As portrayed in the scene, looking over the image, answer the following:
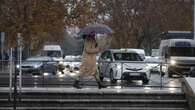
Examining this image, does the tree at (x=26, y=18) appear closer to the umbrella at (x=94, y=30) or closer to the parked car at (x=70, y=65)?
the umbrella at (x=94, y=30)

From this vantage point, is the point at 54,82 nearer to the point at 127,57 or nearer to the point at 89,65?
the point at 89,65

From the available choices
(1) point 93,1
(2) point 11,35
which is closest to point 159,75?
(2) point 11,35

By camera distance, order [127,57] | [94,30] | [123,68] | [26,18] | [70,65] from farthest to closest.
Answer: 1. [127,57]
2. [70,65]
3. [123,68]
4. [94,30]
5. [26,18]

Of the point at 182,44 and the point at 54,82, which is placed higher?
the point at 182,44

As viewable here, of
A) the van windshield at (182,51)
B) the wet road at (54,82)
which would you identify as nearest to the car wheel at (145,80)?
the wet road at (54,82)

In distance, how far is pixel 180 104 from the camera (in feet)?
55.9

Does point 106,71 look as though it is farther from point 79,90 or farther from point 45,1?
point 79,90

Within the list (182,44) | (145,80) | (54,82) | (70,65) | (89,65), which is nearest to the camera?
(89,65)

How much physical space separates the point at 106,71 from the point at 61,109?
894cm

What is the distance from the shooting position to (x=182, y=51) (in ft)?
119

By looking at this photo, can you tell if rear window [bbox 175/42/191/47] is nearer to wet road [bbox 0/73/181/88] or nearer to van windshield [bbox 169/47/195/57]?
van windshield [bbox 169/47/195/57]

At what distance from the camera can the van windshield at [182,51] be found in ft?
119

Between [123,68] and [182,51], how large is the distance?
1390 centimetres

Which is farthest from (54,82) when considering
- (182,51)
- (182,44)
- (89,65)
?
(182,51)
